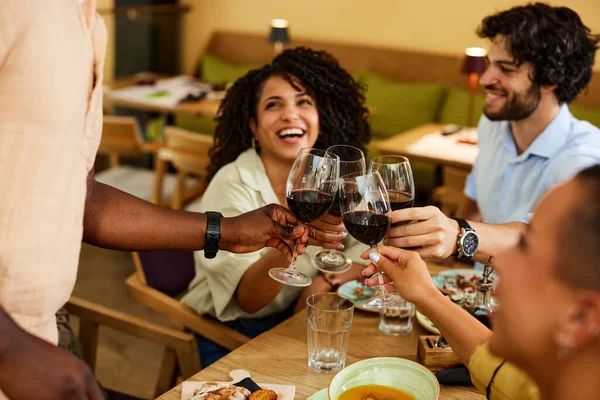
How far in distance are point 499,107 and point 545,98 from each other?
18 cm

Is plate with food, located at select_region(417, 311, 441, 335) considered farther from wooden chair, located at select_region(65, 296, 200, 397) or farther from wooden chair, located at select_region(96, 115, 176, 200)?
wooden chair, located at select_region(96, 115, 176, 200)

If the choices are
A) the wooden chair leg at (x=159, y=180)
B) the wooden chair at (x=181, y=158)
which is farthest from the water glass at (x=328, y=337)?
the wooden chair leg at (x=159, y=180)

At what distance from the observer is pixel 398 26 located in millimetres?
6172

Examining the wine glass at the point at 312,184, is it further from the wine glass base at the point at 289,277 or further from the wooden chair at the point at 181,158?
the wooden chair at the point at 181,158

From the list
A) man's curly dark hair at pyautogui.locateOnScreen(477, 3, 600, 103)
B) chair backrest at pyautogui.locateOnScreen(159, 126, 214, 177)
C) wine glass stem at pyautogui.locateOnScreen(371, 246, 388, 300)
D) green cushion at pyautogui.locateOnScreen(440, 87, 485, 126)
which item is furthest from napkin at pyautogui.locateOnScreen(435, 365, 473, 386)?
green cushion at pyautogui.locateOnScreen(440, 87, 485, 126)

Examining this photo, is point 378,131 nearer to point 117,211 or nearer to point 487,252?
point 487,252

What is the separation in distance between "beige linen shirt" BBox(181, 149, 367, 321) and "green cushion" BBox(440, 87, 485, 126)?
3.35 m

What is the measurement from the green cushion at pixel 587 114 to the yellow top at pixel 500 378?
4.13 metres

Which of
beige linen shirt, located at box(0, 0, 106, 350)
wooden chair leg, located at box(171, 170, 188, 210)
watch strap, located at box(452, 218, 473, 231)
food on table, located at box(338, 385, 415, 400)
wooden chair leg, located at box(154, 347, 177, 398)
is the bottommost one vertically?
wooden chair leg, located at box(171, 170, 188, 210)

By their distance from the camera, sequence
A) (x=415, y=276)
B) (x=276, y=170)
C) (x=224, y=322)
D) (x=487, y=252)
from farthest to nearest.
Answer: (x=276, y=170), (x=224, y=322), (x=487, y=252), (x=415, y=276)

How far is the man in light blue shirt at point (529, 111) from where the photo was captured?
262 centimetres

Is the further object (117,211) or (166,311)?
(166,311)

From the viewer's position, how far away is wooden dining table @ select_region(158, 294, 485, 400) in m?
1.58

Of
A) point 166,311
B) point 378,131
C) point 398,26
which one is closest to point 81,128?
point 166,311
